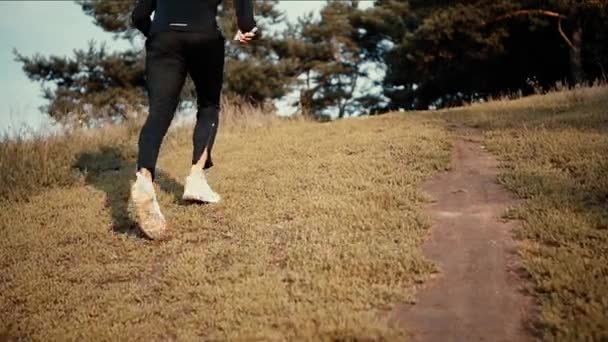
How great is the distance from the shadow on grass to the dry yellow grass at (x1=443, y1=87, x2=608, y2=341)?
9.71 ft

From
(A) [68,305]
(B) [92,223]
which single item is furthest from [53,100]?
(A) [68,305]

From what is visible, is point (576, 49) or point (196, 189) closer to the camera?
point (196, 189)

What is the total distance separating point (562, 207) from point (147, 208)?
9.84 ft

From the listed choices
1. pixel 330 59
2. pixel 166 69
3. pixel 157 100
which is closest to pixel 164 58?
pixel 166 69

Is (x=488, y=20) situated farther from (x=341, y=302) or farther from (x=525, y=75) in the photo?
(x=341, y=302)

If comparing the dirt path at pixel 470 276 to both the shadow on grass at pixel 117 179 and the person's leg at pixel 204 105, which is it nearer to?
the person's leg at pixel 204 105

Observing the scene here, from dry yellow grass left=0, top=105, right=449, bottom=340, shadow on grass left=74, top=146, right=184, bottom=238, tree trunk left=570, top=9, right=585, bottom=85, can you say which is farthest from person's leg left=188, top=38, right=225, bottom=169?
tree trunk left=570, top=9, right=585, bottom=85

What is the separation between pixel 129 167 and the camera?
25.5 feet

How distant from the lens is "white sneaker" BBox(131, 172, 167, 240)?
391 cm

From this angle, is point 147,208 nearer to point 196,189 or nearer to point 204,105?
point 196,189

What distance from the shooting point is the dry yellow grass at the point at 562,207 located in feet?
8.71

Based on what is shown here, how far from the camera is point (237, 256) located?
3.74 meters

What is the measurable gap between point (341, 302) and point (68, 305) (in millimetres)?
1639

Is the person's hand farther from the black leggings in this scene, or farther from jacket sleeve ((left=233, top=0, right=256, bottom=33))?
the black leggings
